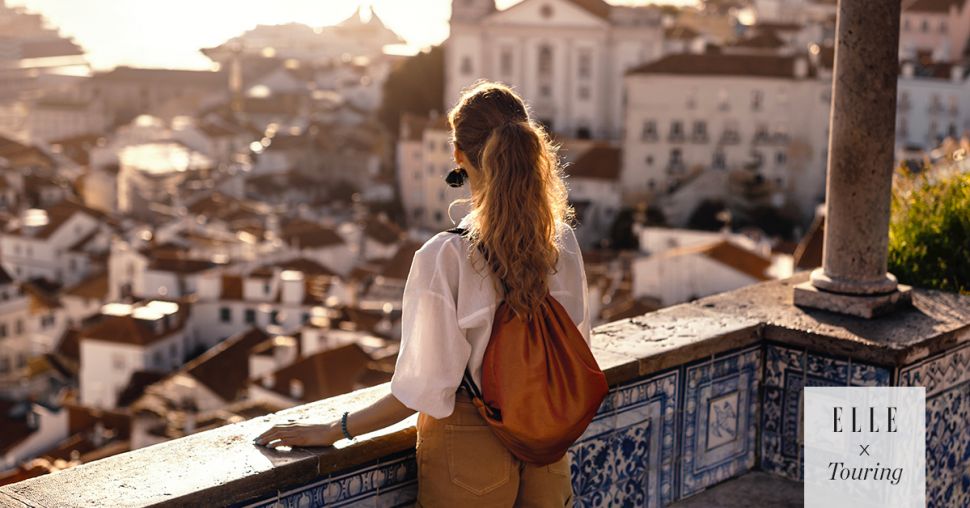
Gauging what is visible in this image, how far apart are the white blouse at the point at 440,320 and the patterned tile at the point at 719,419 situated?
4.26 ft

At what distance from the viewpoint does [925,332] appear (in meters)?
3.90

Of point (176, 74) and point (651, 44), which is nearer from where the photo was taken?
point (651, 44)

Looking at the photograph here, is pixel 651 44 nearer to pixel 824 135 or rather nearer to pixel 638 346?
pixel 824 135

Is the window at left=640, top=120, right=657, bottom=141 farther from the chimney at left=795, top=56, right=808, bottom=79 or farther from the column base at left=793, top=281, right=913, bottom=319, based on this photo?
the column base at left=793, top=281, right=913, bottom=319

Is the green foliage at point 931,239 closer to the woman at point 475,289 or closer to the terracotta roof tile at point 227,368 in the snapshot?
the woman at point 475,289

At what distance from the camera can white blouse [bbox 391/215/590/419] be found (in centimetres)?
253

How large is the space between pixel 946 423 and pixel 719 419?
2.34 ft

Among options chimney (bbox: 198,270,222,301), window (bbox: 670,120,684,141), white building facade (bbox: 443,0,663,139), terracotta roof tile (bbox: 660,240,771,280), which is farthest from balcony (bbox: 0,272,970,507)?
white building facade (bbox: 443,0,663,139)

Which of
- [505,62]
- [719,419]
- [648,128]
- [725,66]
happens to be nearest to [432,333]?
[719,419]

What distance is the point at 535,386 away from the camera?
2549 mm

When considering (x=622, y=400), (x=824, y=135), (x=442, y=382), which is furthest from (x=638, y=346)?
(x=824, y=135)

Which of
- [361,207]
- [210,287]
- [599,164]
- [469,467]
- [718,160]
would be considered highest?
[469,467]

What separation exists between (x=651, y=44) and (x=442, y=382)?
4219 cm

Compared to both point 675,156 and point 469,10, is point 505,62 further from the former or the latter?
point 675,156
